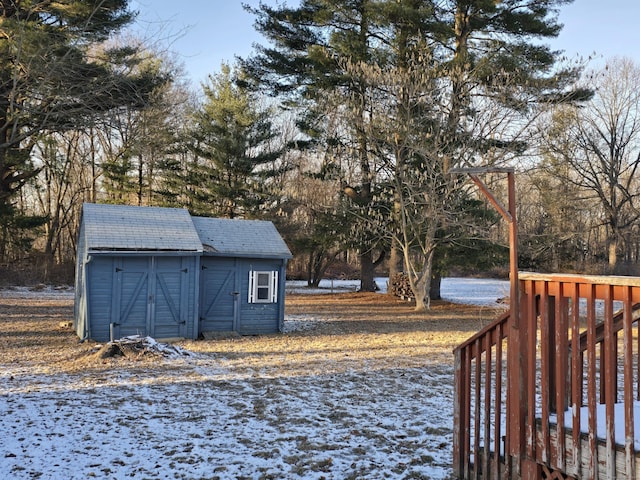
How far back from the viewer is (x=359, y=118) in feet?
51.9

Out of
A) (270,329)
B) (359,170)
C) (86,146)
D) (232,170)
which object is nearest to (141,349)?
(270,329)

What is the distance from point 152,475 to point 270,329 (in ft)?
27.5

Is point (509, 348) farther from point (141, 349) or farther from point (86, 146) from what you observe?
point (86, 146)

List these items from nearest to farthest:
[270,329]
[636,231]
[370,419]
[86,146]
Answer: [370,419] → [270,329] → [86,146] → [636,231]

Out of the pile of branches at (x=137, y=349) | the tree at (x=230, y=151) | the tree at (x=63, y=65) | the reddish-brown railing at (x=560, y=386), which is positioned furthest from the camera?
the tree at (x=230, y=151)

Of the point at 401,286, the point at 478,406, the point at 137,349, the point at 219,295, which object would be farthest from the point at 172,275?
the point at 401,286

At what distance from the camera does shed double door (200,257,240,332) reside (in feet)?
38.8

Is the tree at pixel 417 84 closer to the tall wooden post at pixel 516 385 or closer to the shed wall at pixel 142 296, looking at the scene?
the shed wall at pixel 142 296

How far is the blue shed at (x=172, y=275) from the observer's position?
35.0 feet

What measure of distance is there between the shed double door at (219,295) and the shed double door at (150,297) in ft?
1.80

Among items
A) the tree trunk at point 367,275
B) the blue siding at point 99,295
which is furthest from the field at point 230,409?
the tree trunk at point 367,275

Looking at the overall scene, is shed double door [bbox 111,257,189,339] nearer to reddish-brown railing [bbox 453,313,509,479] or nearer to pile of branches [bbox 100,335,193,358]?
pile of branches [bbox 100,335,193,358]

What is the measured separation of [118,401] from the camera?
614 centimetres

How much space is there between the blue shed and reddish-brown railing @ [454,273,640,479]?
8464 millimetres
